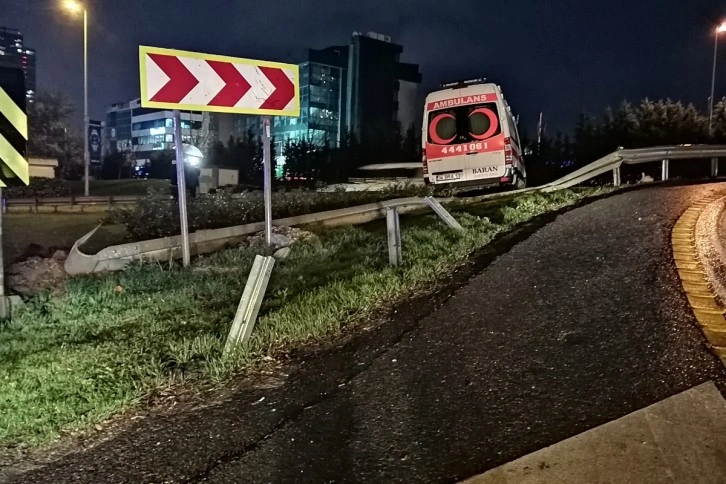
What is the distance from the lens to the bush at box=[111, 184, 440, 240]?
9.00m

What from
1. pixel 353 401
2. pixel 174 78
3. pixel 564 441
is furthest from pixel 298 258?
pixel 564 441

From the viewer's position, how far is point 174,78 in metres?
6.73

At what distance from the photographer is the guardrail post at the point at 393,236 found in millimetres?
6676

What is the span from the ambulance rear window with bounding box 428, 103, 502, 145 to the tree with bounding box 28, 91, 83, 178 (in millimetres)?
48408

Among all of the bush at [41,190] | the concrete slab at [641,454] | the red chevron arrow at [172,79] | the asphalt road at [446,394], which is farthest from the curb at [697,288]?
the bush at [41,190]

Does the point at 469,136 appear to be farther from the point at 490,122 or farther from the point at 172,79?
the point at 172,79

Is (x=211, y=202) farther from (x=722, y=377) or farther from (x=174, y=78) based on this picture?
(x=722, y=377)

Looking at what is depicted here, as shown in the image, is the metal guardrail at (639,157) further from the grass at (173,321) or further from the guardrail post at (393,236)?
the guardrail post at (393,236)

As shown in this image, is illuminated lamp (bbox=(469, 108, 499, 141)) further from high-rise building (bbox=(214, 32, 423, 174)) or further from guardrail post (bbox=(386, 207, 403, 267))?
high-rise building (bbox=(214, 32, 423, 174))

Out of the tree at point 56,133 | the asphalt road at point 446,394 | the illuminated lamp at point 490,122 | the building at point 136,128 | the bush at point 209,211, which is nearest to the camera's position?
the asphalt road at point 446,394

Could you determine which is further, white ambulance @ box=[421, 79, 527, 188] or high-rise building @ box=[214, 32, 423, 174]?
high-rise building @ box=[214, 32, 423, 174]

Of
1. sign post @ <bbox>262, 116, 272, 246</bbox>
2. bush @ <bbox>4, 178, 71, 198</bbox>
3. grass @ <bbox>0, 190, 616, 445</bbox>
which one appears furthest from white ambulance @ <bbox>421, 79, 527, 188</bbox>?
bush @ <bbox>4, 178, 71, 198</bbox>

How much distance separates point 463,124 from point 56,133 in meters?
53.3

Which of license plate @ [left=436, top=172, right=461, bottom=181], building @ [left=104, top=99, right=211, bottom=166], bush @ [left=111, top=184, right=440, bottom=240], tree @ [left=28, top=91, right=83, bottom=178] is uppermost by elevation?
building @ [left=104, top=99, right=211, bottom=166]
